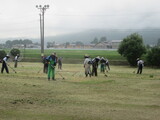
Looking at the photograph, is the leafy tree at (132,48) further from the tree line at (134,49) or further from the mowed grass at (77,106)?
the mowed grass at (77,106)

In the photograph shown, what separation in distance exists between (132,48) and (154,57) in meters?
6.02

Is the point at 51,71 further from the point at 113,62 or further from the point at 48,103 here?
the point at 113,62

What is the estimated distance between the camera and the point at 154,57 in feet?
199

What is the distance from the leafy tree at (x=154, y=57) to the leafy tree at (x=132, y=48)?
3755 millimetres

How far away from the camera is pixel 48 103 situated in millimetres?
11758

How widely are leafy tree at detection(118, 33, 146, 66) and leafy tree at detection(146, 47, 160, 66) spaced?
3755 mm

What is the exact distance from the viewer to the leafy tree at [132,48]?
65062 millimetres

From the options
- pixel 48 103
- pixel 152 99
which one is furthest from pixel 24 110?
pixel 152 99

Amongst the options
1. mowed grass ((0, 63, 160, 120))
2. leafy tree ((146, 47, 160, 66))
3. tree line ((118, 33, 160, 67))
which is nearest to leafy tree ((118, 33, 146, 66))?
tree line ((118, 33, 160, 67))

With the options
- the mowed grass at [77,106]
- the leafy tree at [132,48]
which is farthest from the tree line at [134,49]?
the mowed grass at [77,106]

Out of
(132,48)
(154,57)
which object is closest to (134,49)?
(132,48)

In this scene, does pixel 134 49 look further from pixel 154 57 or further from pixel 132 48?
pixel 154 57

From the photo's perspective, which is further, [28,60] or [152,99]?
[28,60]

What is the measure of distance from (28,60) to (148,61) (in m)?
26.7
